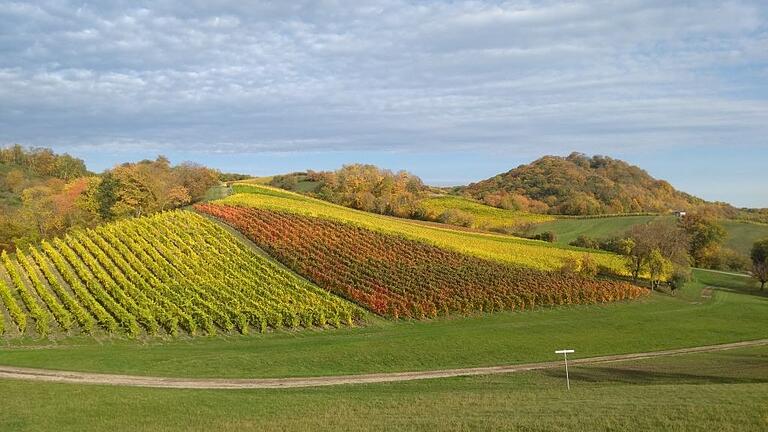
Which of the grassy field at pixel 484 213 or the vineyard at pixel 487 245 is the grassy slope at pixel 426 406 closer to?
the vineyard at pixel 487 245

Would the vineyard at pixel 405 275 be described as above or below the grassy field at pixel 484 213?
below

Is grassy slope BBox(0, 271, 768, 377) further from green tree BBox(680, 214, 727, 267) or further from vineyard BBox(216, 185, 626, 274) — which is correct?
green tree BBox(680, 214, 727, 267)

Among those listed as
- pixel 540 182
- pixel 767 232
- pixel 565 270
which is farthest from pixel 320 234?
pixel 540 182

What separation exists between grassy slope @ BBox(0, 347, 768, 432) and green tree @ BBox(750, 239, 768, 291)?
4386 cm

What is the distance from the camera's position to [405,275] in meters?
47.2

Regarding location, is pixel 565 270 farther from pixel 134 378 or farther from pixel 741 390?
pixel 134 378

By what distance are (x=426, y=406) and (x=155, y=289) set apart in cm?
2959

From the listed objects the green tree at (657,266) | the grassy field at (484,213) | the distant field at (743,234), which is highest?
the grassy field at (484,213)

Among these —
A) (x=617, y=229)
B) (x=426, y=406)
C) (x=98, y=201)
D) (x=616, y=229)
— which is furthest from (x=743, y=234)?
(x=98, y=201)

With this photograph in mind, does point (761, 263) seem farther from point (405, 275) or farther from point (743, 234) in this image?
point (405, 275)

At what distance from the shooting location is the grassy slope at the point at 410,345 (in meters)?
26.1

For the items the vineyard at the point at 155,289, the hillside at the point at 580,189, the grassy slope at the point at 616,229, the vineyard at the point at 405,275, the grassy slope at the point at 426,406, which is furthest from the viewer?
the hillside at the point at 580,189

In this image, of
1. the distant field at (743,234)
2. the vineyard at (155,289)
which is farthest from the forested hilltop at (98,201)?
the distant field at (743,234)

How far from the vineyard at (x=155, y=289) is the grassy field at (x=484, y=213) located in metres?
55.2
